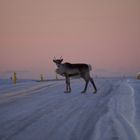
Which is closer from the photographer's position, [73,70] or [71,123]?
[71,123]

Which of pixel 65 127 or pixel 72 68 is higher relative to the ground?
pixel 72 68

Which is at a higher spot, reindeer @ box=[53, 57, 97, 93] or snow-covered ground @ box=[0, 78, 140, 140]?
reindeer @ box=[53, 57, 97, 93]

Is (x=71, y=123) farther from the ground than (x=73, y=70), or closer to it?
A: closer to it

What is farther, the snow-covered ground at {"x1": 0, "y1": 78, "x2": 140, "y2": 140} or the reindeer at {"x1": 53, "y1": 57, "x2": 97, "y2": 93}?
the reindeer at {"x1": 53, "y1": 57, "x2": 97, "y2": 93}

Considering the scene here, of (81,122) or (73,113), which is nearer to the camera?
(81,122)

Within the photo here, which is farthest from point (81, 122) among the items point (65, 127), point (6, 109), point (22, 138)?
point (6, 109)

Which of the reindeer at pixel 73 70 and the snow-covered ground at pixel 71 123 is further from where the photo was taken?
the reindeer at pixel 73 70

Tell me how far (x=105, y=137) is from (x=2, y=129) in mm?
2310

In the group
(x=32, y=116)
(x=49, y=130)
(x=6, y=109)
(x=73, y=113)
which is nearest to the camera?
(x=49, y=130)

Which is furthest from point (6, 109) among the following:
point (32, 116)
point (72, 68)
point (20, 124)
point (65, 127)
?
point (72, 68)

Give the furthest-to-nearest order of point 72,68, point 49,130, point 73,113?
1. point 72,68
2. point 73,113
3. point 49,130

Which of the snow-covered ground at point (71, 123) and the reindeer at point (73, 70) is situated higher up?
the reindeer at point (73, 70)

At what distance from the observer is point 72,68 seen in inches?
657

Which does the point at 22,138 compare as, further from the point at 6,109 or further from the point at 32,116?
the point at 6,109
